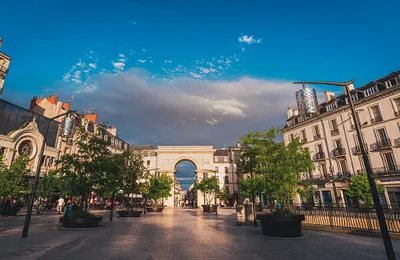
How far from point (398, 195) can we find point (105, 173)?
108ft

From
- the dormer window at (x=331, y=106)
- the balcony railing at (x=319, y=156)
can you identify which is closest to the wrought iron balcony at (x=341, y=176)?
the balcony railing at (x=319, y=156)

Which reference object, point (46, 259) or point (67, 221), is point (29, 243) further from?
point (67, 221)

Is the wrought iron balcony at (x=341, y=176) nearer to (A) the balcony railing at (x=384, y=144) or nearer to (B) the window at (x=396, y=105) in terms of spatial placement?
(A) the balcony railing at (x=384, y=144)

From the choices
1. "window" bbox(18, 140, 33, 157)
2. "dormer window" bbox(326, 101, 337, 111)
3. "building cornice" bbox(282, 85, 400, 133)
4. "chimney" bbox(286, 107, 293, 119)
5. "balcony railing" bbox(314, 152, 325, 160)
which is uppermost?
"chimney" bbox(286, 107, 293, 119)

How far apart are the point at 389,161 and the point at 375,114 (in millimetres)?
6473

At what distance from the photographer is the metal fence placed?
1136 centimetres

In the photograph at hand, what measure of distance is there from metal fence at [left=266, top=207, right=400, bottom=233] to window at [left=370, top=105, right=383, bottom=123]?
1973 cm

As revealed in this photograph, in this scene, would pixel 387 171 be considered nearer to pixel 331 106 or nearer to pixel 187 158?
pixel 331 106

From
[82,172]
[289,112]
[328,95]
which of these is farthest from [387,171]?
[82,172]

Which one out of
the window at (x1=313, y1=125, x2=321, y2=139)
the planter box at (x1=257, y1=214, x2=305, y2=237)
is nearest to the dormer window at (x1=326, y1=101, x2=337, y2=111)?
the window at (x1=313, y1=125, x2=321, y2=139)

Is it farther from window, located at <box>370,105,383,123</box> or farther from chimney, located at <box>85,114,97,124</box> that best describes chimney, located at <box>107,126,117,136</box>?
window, located at <box>370,105,383,123</box>

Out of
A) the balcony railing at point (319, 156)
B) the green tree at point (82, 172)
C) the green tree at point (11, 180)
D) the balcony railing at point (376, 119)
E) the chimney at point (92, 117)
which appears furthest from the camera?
the chimney at point (92, 117)

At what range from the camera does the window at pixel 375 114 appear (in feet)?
93.9

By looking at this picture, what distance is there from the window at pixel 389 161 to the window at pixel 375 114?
4.74 metres
